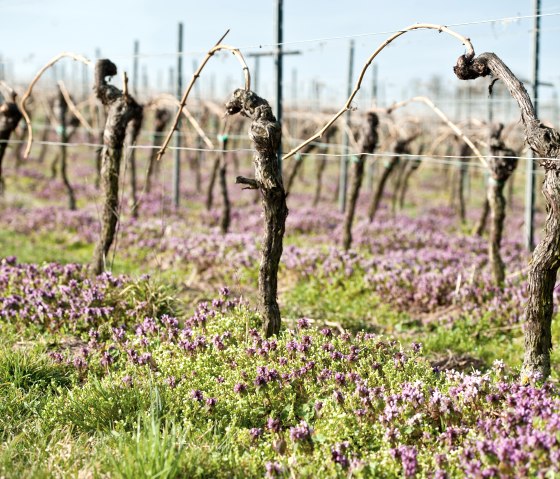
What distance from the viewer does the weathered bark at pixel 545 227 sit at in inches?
197

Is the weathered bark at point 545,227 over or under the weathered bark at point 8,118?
under

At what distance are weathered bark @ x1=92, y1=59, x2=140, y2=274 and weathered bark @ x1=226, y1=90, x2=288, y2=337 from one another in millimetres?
2955

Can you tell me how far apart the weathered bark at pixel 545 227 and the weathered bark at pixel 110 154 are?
16.3ft

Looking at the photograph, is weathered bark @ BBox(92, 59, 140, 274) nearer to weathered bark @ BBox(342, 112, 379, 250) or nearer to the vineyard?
the vineyard

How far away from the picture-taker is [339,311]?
9125 mm

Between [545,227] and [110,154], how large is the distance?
5.80 metres

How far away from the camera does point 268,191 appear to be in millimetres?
6086

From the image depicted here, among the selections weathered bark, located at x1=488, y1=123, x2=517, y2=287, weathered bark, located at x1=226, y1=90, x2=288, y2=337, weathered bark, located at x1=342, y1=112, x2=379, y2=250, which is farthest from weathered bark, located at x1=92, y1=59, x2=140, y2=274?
weathered bark, located at x1=488, y1=123, x2=517, y2=287

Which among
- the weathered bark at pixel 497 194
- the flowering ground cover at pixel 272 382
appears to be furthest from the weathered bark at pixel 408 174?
the flowering ground cover at pixel 272 382

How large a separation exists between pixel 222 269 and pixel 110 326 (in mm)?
4424

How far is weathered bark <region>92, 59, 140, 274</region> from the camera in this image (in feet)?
28.3

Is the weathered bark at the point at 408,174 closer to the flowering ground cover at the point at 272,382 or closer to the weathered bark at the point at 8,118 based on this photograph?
the flowering ground cover at the point at 272,382

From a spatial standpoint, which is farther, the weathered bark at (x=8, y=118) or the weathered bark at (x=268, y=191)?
the weathered bark at (x=8, y=118)

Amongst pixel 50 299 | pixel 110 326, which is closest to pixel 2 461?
pixel 110 326
